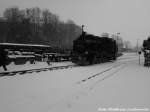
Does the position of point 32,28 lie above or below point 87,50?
above

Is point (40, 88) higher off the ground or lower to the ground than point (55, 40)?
lower

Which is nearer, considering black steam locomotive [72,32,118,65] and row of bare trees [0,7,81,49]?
black steam locomotive [72,32,118,65]

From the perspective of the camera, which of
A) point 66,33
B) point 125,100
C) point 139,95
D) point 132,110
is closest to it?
point 132,110

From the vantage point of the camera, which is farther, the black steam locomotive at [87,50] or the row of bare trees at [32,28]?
the row of bare trees at [32,28]

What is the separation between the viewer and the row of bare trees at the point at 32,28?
2132 inches

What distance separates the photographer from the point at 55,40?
66875 millimetres

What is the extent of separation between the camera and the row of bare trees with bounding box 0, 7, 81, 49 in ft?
178

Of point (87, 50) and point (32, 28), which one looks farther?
point (32, 28)

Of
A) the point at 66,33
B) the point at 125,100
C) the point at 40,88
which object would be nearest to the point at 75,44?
the point at 40,88

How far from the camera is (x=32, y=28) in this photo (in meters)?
62.8

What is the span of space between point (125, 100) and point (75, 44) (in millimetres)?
15314

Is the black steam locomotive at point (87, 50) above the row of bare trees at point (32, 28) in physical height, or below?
below

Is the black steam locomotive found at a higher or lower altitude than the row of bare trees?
lower

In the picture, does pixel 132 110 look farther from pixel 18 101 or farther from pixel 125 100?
pixel 18 101
